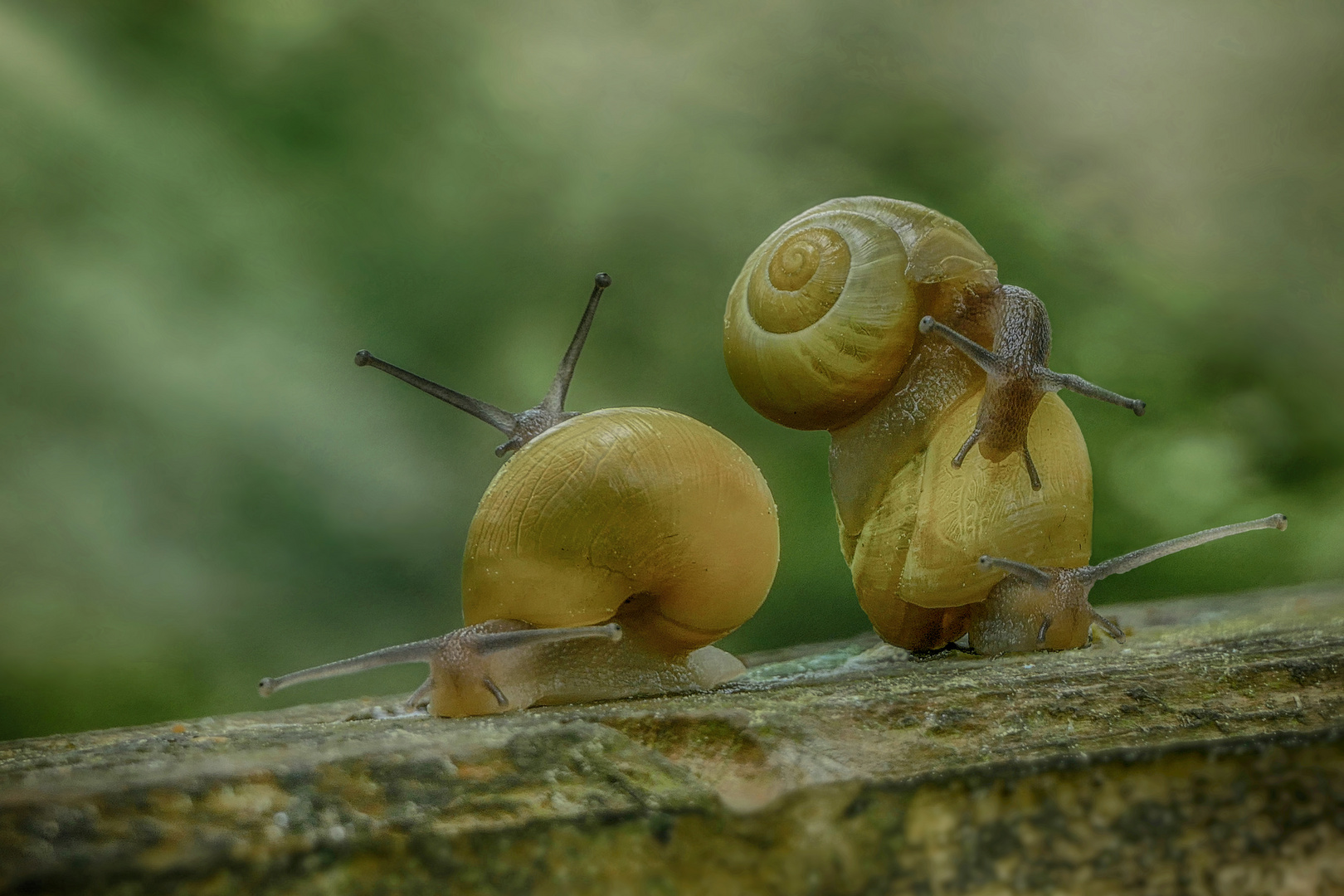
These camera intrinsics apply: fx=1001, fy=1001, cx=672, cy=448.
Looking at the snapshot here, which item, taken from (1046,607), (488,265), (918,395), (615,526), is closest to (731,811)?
(615,526)

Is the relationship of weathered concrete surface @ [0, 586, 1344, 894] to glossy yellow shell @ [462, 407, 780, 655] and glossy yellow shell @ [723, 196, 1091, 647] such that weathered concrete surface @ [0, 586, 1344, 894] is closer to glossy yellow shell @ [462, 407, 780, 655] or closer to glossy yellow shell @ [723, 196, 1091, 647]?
glossy yellow shell @ [462, 407, 780, 655]

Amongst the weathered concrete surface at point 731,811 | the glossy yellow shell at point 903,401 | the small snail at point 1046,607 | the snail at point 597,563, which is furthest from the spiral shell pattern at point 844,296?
the weathered concrete surface at point 731,811

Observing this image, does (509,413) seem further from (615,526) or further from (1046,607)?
(1046,607)

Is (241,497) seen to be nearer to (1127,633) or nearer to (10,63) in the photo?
(10,63)

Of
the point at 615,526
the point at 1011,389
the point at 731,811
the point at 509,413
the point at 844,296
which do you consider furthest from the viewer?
the point at 509,413

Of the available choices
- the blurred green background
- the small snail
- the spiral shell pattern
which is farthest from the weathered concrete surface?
the blurred green background

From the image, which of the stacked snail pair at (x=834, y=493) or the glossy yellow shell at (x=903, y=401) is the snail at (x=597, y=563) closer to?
the stacked snail pair at (x=834, y=493)

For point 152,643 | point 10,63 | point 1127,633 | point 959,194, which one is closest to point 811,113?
point 959,194
